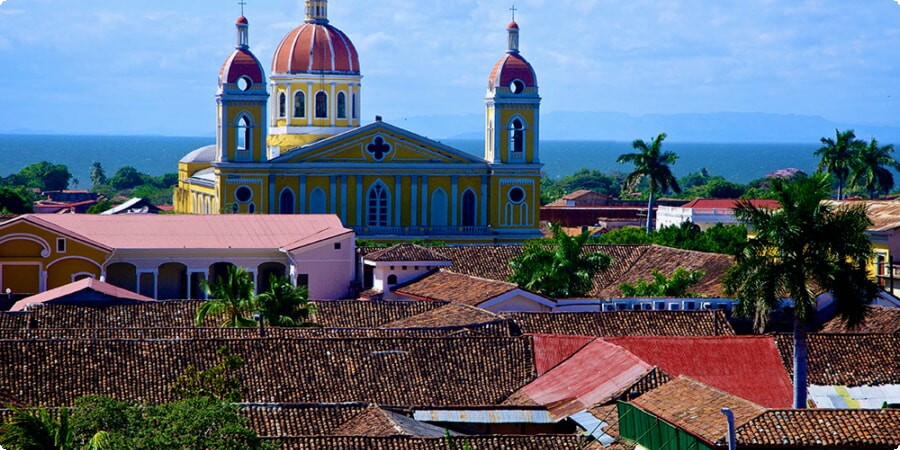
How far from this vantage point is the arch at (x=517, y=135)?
65.8 m

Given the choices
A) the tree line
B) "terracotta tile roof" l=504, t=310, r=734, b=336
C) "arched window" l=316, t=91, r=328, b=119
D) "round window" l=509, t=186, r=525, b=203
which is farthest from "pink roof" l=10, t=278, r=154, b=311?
the tree line

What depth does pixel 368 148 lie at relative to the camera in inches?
2505

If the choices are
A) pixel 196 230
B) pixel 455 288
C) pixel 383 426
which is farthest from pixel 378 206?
pixel 383 426

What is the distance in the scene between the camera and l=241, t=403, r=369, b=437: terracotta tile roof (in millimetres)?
27094

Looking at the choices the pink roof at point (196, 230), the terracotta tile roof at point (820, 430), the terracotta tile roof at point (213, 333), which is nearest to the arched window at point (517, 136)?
the pink roof at point (196, 230)

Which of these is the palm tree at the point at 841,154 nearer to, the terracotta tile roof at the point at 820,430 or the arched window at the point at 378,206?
the arched window at the point at 378,206

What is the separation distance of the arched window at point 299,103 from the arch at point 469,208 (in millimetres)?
7040

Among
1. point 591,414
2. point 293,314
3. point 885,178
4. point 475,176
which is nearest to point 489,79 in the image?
point 475,176

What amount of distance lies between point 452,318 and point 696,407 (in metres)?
14.7

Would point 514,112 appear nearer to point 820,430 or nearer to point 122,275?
point 122,275

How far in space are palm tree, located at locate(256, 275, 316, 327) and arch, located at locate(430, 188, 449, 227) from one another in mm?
26921

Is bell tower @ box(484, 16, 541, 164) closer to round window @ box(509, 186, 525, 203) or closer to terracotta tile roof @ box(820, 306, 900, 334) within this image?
round window @ box(509, 186, 525, 203)

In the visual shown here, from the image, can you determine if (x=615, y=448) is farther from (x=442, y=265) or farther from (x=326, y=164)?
(x=326, y=164)

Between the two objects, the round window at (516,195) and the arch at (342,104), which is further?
the arch at (342,104)
